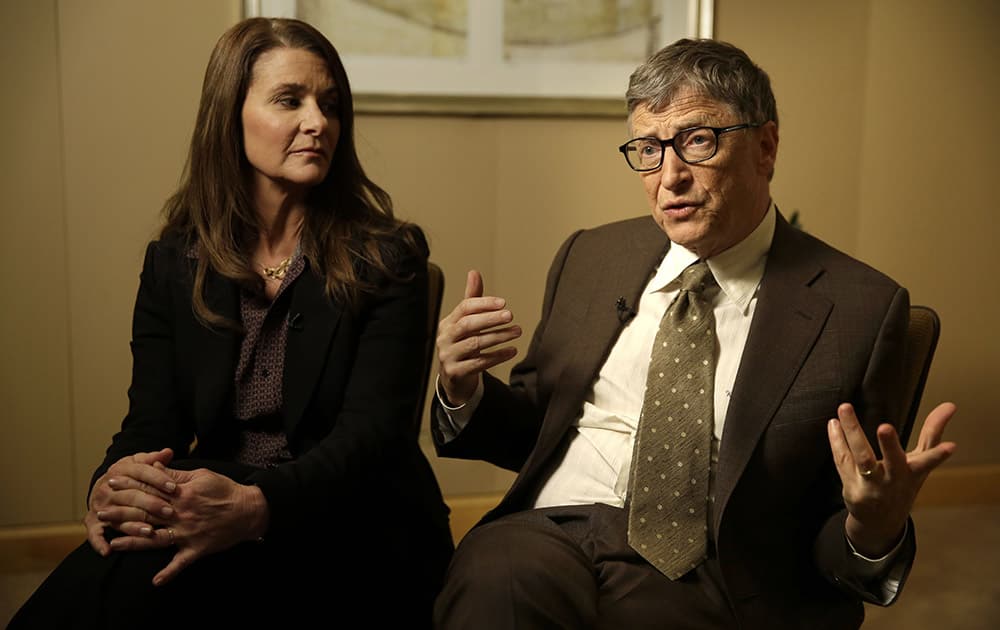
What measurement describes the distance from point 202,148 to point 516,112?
1345 millimetres

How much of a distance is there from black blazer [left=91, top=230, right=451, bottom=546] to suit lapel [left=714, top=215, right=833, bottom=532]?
65cm

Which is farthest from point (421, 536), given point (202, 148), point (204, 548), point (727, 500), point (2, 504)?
point (2, 504)

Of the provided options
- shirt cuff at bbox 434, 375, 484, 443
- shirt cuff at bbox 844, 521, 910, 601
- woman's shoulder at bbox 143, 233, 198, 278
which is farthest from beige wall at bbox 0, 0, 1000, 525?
shirt cuff at bbox 844, 521, 910, 601

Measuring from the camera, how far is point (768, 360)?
1751 mm

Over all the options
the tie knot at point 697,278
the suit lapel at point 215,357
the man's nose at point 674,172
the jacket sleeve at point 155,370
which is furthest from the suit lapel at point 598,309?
the jacket sleeve at point 155,370

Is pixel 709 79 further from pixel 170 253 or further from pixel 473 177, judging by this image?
pixel 473 177

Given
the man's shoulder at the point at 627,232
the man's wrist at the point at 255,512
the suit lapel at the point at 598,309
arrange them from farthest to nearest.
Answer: the man's shoulder at the point at 627,232 → the suit lapel at the point at 598,309 → the man's wrist at the point at 255,512

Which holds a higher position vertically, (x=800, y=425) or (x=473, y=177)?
(x=473, y=177)

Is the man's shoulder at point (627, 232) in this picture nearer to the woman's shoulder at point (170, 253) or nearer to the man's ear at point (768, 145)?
the man's ear at point (768, 145)

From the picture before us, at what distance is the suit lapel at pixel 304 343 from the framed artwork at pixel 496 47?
1273 millimetres

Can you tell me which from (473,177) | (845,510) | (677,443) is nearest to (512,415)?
(677,443)

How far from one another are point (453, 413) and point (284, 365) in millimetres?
350

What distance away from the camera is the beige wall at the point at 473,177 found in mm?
3004

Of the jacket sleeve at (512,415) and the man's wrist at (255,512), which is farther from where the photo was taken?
the jacket sleeve at (512,415)
